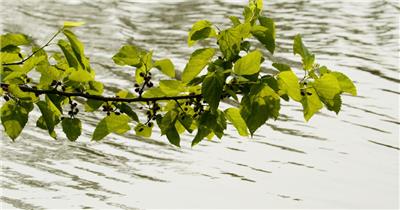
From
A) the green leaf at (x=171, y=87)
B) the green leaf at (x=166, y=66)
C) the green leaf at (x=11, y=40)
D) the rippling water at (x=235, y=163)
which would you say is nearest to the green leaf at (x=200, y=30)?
the green leaf at (x=171, y=87)

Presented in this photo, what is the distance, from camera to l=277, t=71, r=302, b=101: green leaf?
8.07 feet

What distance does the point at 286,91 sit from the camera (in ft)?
8.17

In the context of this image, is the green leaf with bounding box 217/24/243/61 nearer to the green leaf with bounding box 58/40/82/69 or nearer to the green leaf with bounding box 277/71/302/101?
the green leaf with bounding box 277/71/302/101

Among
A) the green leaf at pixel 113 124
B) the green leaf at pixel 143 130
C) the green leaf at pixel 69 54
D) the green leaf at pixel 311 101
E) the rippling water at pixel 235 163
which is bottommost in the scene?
the rippling water at pixel 235 163

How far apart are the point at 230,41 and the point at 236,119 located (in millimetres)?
298

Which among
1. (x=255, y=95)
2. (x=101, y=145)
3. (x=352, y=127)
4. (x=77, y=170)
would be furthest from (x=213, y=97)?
(x=352, y=127)

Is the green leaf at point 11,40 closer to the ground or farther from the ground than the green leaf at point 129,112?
farther from the ground

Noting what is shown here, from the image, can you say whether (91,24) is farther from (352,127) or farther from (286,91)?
(286,91)

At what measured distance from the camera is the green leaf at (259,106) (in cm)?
246

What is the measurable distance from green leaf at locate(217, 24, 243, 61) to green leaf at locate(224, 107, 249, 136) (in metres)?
0.22

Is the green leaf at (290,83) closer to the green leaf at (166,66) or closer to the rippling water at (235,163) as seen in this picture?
the green leaf at (166,66)

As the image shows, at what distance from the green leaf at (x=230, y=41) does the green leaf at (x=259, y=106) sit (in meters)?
0.13

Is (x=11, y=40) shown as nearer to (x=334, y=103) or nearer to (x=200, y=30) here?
(x=200, y=30)

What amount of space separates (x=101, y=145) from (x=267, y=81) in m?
5.55
